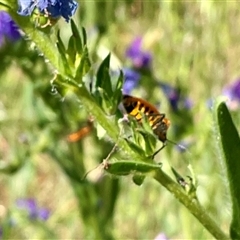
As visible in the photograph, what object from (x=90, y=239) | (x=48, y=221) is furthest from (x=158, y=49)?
(x=90, y=239)

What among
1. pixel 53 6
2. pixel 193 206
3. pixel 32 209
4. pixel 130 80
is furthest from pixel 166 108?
pixel 53 6

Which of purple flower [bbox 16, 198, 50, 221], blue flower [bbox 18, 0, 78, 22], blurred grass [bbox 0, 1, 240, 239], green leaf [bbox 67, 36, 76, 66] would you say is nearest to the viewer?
blue flower [bbox 18, 0, 78, 22]

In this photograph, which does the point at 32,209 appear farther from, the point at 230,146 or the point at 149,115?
the point at 230,146

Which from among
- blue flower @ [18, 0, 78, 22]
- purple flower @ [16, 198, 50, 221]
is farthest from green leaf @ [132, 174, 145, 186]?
purple flower @ [16, 198, 50, 221]

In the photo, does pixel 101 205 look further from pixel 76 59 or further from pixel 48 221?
pixel 76 59

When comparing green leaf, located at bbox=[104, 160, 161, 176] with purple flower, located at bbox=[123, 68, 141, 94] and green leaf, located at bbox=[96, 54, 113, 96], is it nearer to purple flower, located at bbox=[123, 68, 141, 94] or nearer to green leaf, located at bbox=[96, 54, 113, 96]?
green leaf, located at bbox=[96, 54, 113, 96]

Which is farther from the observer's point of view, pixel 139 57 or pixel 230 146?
pixel 139 57
